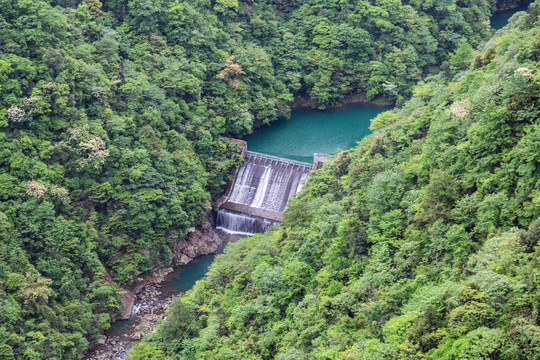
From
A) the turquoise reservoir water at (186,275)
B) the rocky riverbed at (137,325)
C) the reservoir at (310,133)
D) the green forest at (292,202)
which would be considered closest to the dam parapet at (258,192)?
the reservoir at (310,133)

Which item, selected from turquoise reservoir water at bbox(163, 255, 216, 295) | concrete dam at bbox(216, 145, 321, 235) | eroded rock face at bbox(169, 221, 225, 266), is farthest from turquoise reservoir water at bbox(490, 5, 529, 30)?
turquoise reservoir water at bbox(163, 255, 216, 295)

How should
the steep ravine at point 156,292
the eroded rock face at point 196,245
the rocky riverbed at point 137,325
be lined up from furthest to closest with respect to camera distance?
1. the eroded rock face at point 196,245
2. the steep ravine at point 156,292
3. the rocky riverbed at point 137,325

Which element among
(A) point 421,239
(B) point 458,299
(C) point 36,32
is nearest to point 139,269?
(C) point 36,32

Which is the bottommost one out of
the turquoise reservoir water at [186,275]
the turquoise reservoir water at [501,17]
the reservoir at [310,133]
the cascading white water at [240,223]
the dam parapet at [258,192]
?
the turquoise reservoir water at [186,275]

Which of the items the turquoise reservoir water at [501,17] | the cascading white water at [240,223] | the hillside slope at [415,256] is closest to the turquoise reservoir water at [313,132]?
the cascading white water at [240,223]

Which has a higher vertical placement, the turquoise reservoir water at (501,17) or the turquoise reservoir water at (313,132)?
the turquoise reservoir water at (501,17)


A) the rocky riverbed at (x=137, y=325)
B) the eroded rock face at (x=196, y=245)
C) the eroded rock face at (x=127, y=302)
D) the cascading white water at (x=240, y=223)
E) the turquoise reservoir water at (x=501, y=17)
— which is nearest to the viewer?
the rocky riverbed at (x=137, y=325)

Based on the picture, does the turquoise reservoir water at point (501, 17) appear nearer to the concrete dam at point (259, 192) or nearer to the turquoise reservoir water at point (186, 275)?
the concrete dam at point (259, 192)

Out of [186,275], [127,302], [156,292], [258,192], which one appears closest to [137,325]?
[127,302]

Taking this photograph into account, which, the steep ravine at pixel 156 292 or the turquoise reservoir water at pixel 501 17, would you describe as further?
the turquoise reservoir water at pixel 501 17

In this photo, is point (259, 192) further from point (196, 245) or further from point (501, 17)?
point (501, 17)
